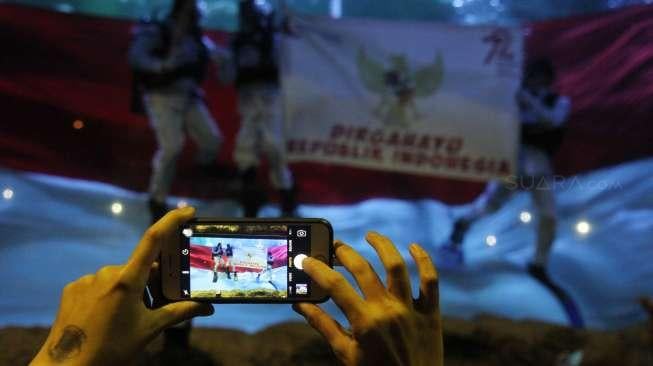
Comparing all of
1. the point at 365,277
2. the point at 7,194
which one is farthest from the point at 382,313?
the point at 7,194

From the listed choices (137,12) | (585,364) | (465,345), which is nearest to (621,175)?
(465,345)

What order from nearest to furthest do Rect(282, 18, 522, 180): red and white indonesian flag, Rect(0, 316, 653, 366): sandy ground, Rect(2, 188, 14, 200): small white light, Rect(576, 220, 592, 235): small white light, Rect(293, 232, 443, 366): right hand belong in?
Rect(293, 232, 443, 366): right hand < Rect(0, 316, 653, 366): sandy ground < Rect(2, 188, 14, 200): small white light < Rect(282, 18, 522, 180): red and white indonesian flag < Rect(576, 220, 592, 235): small white light

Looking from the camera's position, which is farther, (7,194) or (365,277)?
(7,194)

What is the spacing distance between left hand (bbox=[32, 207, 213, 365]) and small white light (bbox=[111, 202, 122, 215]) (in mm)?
1759

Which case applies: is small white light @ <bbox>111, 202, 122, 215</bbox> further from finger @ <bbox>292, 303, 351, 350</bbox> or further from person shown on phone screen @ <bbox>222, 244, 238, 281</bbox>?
finger @ <bbox>292, 303, 351, 350</bbox>

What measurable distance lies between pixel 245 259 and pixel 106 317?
0.85ft

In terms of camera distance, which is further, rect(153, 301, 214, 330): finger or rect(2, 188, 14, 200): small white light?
rect(2, 188, 14, 200): small white light

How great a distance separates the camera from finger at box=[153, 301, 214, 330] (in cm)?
57

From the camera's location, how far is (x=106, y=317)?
521mm

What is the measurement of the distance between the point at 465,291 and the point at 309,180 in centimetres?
79

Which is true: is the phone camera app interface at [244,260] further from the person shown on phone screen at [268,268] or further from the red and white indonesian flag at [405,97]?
the red and white indonesian flag at [405,97]

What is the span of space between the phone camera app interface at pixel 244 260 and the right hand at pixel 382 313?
6.8 inches

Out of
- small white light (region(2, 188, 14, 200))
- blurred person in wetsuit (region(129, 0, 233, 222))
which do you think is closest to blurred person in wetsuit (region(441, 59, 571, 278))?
Answer: blurred person in wetsuit (region(129, 0, 233, 222))

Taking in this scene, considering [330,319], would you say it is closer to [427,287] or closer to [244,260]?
[427,287]
